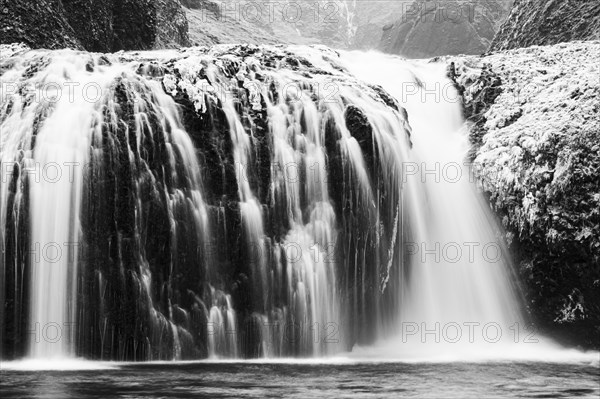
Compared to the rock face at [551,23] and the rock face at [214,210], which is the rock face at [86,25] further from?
the rock face at [551,23]

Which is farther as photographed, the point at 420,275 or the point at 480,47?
the point at 480,47

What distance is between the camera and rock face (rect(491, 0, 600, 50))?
29.9m

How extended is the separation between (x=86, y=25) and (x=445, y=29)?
123 feet

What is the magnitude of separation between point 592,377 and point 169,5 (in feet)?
90.0

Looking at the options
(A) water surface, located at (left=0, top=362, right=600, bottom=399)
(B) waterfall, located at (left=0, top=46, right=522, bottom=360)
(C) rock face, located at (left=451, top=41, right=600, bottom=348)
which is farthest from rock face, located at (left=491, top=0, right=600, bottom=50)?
(A) water surface, located at (left=0, top=362, right=600, bottom=399)

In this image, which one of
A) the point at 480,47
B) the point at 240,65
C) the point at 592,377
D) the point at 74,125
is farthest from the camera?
the point at 480,47

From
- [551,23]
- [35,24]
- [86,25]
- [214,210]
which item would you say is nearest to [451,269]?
[214,210]

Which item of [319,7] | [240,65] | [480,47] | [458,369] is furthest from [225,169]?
[319,7]

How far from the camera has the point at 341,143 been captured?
57.6 feet

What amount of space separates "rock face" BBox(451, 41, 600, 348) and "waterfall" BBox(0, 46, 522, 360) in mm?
641

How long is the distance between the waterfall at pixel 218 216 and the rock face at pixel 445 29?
39.5m

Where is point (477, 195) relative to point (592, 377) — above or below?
above

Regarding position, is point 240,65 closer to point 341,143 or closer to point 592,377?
point 341,143

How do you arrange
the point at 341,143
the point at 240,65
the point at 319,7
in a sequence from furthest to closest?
the point at 319,7
the point at 240,65
the point at 341,143
